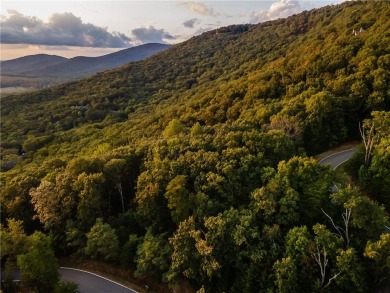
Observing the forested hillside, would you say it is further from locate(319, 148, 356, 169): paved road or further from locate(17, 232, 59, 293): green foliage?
locate(319, 148, 356, 169): paved road

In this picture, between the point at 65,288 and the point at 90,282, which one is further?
the point at 90,282

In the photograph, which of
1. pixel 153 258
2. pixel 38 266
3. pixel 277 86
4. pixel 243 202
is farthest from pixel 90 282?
pixel 277 86

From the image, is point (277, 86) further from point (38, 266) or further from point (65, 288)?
point (38, 266)

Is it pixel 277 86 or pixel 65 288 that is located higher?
pixel 277 86

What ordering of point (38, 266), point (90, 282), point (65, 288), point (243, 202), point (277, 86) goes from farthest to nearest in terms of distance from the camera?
1. point (277, 86)
2. point (243, 202)
3. point (90, 282)
4. point (38, 266)
5. point (65, 288)

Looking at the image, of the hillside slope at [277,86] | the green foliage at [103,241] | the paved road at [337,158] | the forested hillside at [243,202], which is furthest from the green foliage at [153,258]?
the hillside slope at [277,86]

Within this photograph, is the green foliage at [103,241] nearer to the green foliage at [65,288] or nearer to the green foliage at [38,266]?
the green foliage at [38,266]

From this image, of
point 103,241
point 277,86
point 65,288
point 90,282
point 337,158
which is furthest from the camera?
point 277,86

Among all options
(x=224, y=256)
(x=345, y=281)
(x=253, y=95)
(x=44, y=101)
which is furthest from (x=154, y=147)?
(x=44, y=101)
